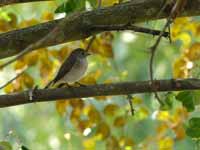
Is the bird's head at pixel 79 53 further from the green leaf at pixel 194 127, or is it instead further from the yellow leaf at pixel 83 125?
the green leaf at pixel 194 127

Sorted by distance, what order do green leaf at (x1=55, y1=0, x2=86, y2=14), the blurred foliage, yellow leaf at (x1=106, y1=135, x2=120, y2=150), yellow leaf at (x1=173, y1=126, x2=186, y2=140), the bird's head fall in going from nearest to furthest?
1. green leaf at (x1=55, y1=0, x2=86, y2=14)
2. the blurred foliage
3. yellow leaf at (x1=106, y1=135, x2=120, y2=150)
4. yellow leaf at (x1=173, y1=126, x2=186, y2=140)
5. the bird's head

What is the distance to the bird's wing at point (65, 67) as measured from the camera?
4.97 metres

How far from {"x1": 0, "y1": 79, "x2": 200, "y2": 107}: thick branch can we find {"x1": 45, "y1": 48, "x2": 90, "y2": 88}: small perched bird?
1.35 meters

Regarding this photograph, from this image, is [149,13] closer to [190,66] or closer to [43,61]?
[190,66]

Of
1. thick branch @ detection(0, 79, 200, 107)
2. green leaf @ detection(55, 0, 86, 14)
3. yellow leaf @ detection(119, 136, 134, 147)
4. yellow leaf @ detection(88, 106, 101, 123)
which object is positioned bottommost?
yellow leaf @ detection(119, 136, 134, 147)

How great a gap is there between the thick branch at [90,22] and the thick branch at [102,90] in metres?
0.30

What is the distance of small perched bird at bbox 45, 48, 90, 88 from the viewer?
4973mm

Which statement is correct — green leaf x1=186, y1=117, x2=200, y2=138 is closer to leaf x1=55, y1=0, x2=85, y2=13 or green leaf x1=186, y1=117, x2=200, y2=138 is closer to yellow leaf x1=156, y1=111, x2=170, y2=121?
leaf x1=55, y1=0, x2=85, y2=13

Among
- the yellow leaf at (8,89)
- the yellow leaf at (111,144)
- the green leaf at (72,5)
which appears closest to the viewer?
the green leaf at (72,5)

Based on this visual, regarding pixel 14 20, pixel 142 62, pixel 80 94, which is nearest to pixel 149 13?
pixel 80 94

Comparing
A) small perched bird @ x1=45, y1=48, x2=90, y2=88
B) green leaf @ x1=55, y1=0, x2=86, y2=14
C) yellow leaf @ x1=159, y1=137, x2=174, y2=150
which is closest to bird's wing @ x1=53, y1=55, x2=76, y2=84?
small perched bird @ x1=45, y1=48, x2=90, y2=88

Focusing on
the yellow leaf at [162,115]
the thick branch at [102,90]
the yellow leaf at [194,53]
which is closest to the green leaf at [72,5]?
the thick branch at [102,90]

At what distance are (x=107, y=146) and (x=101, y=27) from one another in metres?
1.54

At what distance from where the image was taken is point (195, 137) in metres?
3.51
